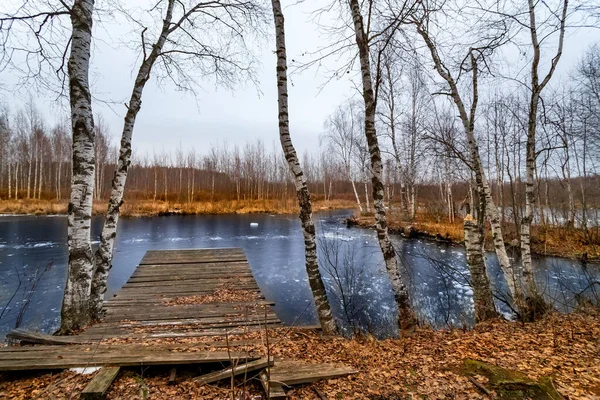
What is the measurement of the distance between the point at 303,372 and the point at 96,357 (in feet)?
6.75

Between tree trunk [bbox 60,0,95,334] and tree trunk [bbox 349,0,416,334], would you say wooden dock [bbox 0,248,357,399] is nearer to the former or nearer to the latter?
tree trunk [bbox 60,0,95,334]

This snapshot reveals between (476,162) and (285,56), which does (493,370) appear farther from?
(285,56)

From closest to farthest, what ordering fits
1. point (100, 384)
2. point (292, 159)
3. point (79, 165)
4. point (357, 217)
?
point (100, 384)
point (79, 165)
point (292, 159)
point (357, 217)

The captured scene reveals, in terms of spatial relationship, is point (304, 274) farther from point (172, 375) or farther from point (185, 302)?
point (172, 375)

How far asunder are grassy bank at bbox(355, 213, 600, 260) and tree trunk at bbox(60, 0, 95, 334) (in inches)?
423

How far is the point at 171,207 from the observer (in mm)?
30203

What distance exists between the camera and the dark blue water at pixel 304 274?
6535 millimetres

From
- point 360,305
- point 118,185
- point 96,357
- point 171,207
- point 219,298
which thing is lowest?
point 360,305

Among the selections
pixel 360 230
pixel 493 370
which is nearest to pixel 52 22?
pixel 493 370

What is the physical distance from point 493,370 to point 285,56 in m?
4.66

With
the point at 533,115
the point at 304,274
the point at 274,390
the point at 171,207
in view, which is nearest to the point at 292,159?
the point at 274,390

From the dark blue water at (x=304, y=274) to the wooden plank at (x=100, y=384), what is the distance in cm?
254

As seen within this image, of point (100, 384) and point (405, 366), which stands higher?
point (100, 384)

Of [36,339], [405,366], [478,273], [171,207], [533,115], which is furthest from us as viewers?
[171,207]
